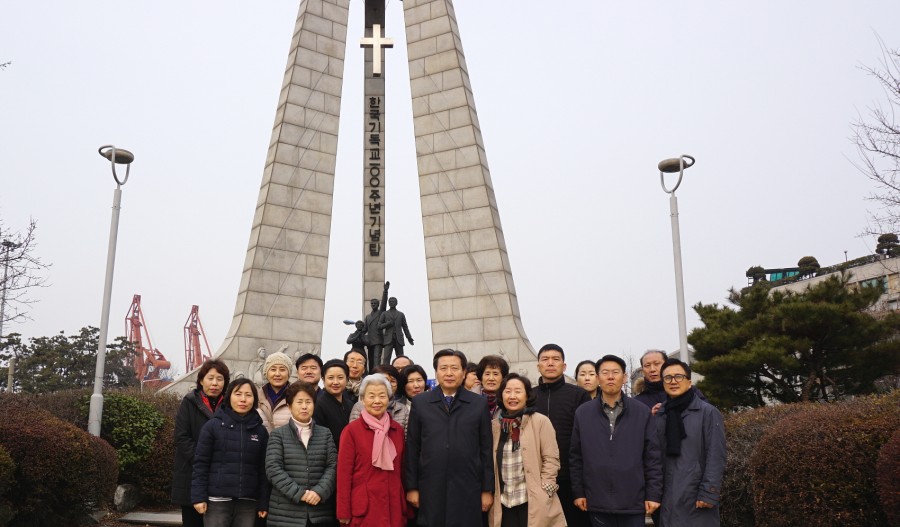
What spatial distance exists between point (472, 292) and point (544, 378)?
35.8 ft

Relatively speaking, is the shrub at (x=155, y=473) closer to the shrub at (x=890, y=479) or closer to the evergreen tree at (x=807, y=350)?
the shrub at (x=890, y=479)

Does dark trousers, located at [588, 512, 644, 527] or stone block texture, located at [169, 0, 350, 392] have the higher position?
stone block texture, located at [169, 0, 350, 392]

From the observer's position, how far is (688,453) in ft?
15.2

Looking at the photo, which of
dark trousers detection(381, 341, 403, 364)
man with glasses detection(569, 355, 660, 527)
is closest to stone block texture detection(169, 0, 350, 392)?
dark trousers detection(381, 341, 403, 364)

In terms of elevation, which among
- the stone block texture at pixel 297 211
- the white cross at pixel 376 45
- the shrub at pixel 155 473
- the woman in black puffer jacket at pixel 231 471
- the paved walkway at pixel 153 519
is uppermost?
the white cross at pixel 376 45

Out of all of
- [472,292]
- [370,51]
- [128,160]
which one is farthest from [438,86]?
[128,160]

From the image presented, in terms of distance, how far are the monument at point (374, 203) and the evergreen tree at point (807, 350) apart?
409 cm

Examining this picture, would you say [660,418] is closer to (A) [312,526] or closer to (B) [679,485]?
(B) [679,485]

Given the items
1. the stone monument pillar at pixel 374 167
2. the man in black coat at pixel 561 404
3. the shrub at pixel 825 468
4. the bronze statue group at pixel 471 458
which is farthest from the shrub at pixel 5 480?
the stone monument pillar at pixel 374 167

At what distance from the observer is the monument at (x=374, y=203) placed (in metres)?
15.8

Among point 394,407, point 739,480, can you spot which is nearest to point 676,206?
point 739,480

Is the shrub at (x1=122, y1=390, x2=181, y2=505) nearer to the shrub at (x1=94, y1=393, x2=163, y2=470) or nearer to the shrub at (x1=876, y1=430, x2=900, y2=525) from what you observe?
the shrub at (x1=94, y1=393, x2=163, y2=470)

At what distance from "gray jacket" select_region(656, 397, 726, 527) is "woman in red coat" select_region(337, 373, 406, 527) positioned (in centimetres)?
159

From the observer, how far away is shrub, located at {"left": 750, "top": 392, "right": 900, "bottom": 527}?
17.5 feet
